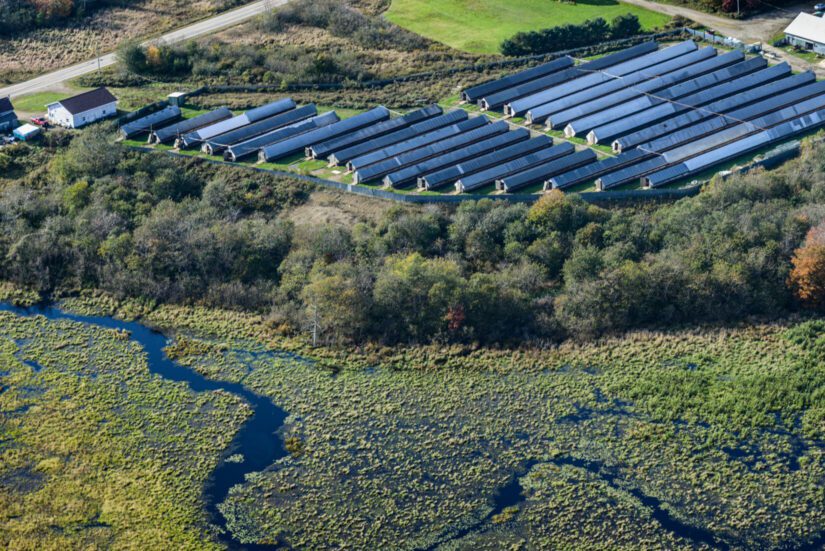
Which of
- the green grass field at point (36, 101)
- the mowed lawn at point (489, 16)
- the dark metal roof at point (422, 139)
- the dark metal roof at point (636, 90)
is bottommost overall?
the dark metal roof at point (422, 139)

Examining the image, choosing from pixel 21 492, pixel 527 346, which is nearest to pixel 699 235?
pixel 527 346

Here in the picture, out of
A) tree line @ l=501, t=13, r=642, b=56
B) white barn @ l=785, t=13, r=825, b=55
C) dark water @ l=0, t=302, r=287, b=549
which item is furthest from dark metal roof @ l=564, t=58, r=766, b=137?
dark water @ l=0, t=302, r=287, b=549

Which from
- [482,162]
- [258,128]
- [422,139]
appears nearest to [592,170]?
[482,162]

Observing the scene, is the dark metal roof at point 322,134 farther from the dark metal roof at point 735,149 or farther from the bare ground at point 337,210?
the dark metal roof at point 735,149

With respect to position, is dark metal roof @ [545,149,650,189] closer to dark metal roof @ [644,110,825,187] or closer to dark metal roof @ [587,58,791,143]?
dark metal roof @ [644,110,825,187]

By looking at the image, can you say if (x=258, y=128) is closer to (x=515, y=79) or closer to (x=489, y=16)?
(x=515, y=79)

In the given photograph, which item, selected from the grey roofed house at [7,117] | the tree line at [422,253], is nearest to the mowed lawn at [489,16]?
the tree line at [422,253]
